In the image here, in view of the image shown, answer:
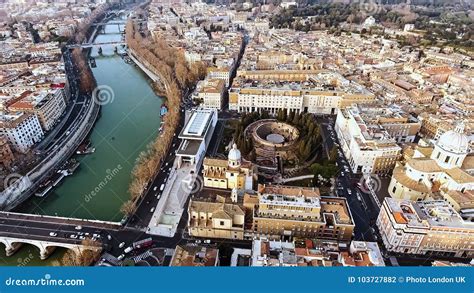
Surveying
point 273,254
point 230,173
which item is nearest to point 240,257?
point 273,254

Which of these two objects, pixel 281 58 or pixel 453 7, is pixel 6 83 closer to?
pixel 281 58

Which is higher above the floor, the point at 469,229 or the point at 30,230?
the point at 469,229

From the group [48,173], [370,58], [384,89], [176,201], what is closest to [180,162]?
[176,201]

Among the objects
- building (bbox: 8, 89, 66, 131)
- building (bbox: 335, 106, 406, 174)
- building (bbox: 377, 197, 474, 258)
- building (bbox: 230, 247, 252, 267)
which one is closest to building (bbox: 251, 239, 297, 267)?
building (bbox: 230, 247, 252, 267)

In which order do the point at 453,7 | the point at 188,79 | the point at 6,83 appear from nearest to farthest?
1. the point at 6,83
2. the point at 188,79
3. the point at 453,7

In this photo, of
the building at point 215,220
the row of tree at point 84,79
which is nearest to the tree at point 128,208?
the building at point 215,220

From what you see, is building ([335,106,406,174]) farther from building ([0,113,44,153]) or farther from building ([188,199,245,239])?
building ([0,113,44,153])

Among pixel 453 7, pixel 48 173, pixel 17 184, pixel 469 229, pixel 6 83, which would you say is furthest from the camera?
pixel 453 7

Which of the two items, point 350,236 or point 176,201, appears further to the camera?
point 176,201
